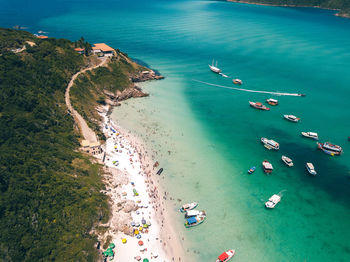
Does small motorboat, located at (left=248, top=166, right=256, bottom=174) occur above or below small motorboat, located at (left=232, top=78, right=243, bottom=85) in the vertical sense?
below

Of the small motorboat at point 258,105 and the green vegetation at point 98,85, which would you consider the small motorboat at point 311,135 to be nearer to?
the small motorboat at point 258,105

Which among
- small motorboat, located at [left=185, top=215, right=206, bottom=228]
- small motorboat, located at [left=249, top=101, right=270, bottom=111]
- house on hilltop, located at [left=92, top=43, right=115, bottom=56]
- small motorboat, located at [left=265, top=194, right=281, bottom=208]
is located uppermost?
house on hilltop, located at [left=92, top=43, right=115, bottom=56]

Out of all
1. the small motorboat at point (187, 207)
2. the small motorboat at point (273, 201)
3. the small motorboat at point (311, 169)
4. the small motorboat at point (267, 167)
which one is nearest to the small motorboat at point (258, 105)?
the small motorboat at point (311, 169)

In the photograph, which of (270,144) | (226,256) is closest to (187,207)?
(226,256)

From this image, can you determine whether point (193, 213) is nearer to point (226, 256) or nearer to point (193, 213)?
point (193, 213)

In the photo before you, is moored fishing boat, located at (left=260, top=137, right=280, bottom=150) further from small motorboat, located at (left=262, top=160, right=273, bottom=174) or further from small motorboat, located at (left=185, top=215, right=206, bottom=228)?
small motorboat, located at (left=185, top=215, right=206, bottom=228)

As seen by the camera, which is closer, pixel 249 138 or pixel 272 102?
pixel 249 138

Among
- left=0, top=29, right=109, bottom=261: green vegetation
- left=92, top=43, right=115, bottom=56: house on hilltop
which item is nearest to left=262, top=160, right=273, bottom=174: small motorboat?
left=0, top=29, right=109, bottom=261: green vegetation
